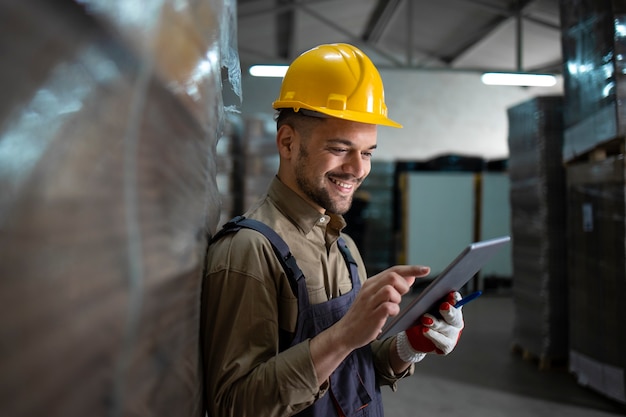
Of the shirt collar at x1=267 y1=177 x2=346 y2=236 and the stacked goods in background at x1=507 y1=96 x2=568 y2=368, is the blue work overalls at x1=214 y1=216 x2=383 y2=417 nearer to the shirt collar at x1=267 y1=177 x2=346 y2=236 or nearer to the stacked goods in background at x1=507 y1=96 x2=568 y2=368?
the shirt collar at x1=267 y1=177 x2=346 y2=236

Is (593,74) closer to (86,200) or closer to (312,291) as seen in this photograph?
(312,291)

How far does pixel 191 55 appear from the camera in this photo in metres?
0.71

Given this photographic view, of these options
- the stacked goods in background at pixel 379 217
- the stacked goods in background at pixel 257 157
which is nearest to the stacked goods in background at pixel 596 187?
the stacked goods in background at pixel 257 157

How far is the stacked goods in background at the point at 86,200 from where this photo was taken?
1.37ft

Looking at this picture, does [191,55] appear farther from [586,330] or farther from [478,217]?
[478,217]

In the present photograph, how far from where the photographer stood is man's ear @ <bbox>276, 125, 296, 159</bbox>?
4.60ft

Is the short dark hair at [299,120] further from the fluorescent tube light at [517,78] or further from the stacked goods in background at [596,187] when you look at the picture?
the fluorescent tube light at [517,78]

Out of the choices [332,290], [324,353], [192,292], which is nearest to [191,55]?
[192,292]

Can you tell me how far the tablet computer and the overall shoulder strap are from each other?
10.5 inches

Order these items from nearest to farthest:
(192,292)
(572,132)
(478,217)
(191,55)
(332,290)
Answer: (191,55) → (192,292) → (332,290) → (572,132) → (478,217)

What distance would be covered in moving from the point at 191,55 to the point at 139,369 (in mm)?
423

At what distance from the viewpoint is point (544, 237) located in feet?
15.5

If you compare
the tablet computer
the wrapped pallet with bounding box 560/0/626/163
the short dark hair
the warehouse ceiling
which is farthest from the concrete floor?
the warehouse ceiling

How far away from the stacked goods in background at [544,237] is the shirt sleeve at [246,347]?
4.19m
